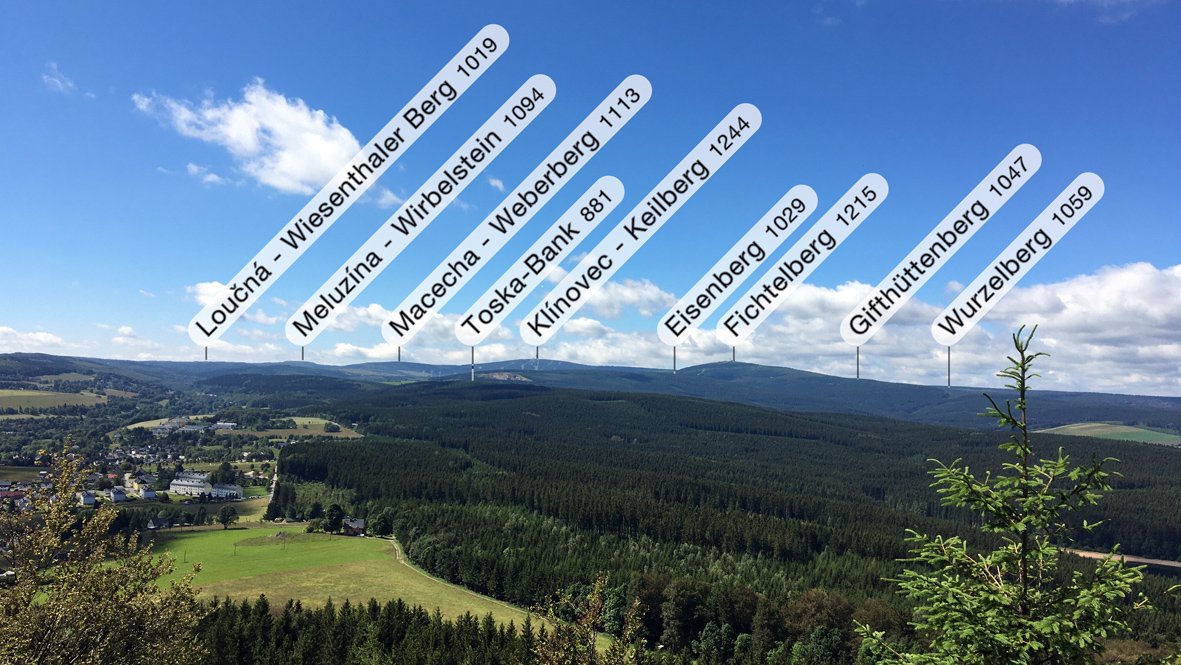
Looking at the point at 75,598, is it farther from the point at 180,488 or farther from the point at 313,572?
the point at 180,488

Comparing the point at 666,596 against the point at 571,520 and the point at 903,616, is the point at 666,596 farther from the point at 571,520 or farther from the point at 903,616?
the point at 571,520

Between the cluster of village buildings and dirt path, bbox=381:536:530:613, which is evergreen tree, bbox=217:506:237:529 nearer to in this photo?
the cluster of village buildings

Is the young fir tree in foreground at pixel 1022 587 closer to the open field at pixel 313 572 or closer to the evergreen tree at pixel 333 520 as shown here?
the open field at pixel 313 572

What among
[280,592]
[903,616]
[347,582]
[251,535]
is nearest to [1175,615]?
[903,616]

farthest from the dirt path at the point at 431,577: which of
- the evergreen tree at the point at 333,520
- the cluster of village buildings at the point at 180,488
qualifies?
the cluster of village buildings at the point at 180,488

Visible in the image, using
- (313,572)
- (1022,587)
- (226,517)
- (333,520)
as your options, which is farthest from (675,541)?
(1022,587)

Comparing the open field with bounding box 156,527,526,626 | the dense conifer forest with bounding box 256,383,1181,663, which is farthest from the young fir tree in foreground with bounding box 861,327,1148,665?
the open field with bounding box 156,527,526,626
